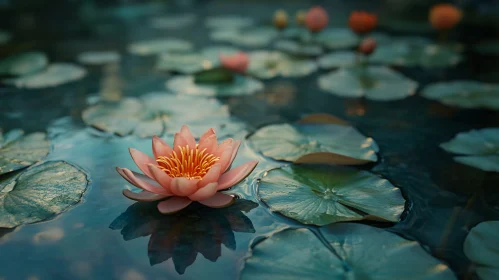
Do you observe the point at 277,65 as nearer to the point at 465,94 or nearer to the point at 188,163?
the point at 465,94

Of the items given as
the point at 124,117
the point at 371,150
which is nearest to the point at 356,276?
the point at 371,150

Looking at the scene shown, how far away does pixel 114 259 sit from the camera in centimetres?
134

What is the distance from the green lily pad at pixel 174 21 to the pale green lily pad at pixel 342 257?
14.3 feet

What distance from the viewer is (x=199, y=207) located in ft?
5.24

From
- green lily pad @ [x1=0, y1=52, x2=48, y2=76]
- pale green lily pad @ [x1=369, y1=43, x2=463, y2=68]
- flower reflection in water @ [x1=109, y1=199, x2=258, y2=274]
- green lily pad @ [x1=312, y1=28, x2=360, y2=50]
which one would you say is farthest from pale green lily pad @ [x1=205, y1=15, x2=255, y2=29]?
flower reflection in water @ [x1=109, y1=199, x2=258, y2=274]

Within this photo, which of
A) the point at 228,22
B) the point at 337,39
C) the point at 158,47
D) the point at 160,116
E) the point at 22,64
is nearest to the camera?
the point at 160,116

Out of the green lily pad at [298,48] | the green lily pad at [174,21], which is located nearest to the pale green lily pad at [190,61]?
the green lily pad at [298,48]

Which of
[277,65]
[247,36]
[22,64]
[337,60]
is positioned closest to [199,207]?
[277,65]

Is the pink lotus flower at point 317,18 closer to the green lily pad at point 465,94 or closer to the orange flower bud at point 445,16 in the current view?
the orange flower bud at point 445,16

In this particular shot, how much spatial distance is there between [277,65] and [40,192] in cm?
237

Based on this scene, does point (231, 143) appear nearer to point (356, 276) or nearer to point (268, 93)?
point (356, 276)

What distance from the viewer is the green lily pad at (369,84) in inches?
112

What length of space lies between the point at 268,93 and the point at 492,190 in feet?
5.38

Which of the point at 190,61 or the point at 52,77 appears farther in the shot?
the point at 190,61
